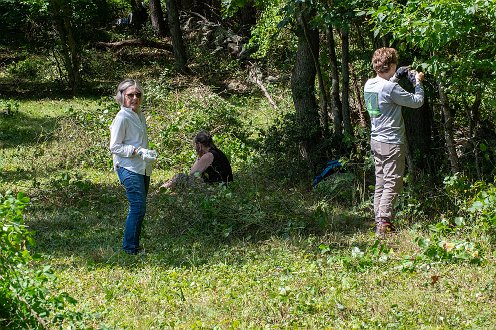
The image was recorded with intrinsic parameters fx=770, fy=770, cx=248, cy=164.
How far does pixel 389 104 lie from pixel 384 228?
126 centimetres

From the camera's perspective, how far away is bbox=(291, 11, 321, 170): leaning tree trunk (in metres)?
11.2

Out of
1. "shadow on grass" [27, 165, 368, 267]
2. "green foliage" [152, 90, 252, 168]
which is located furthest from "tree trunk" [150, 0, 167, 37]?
"shadow on grass" [27, 165, 368, 267]

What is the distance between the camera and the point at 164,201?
921cm

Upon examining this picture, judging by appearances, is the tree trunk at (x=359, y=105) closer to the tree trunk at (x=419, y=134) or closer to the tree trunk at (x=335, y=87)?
the tree trunk at (x=335, y=87)

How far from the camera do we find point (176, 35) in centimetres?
2144

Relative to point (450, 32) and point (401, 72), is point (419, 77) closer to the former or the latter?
point (401, 72)

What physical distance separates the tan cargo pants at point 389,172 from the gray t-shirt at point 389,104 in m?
0.07

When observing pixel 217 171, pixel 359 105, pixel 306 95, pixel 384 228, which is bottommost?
pixel 384 228

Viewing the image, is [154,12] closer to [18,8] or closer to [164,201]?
[18,8]

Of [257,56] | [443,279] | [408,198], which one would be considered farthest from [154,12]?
[443,279]

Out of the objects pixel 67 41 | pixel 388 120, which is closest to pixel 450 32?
pixel 388 120

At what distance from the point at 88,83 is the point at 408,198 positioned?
15.1 metres

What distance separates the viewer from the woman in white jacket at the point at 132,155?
Result: 760 cm

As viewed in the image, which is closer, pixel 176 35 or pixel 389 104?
pixel 389 104
